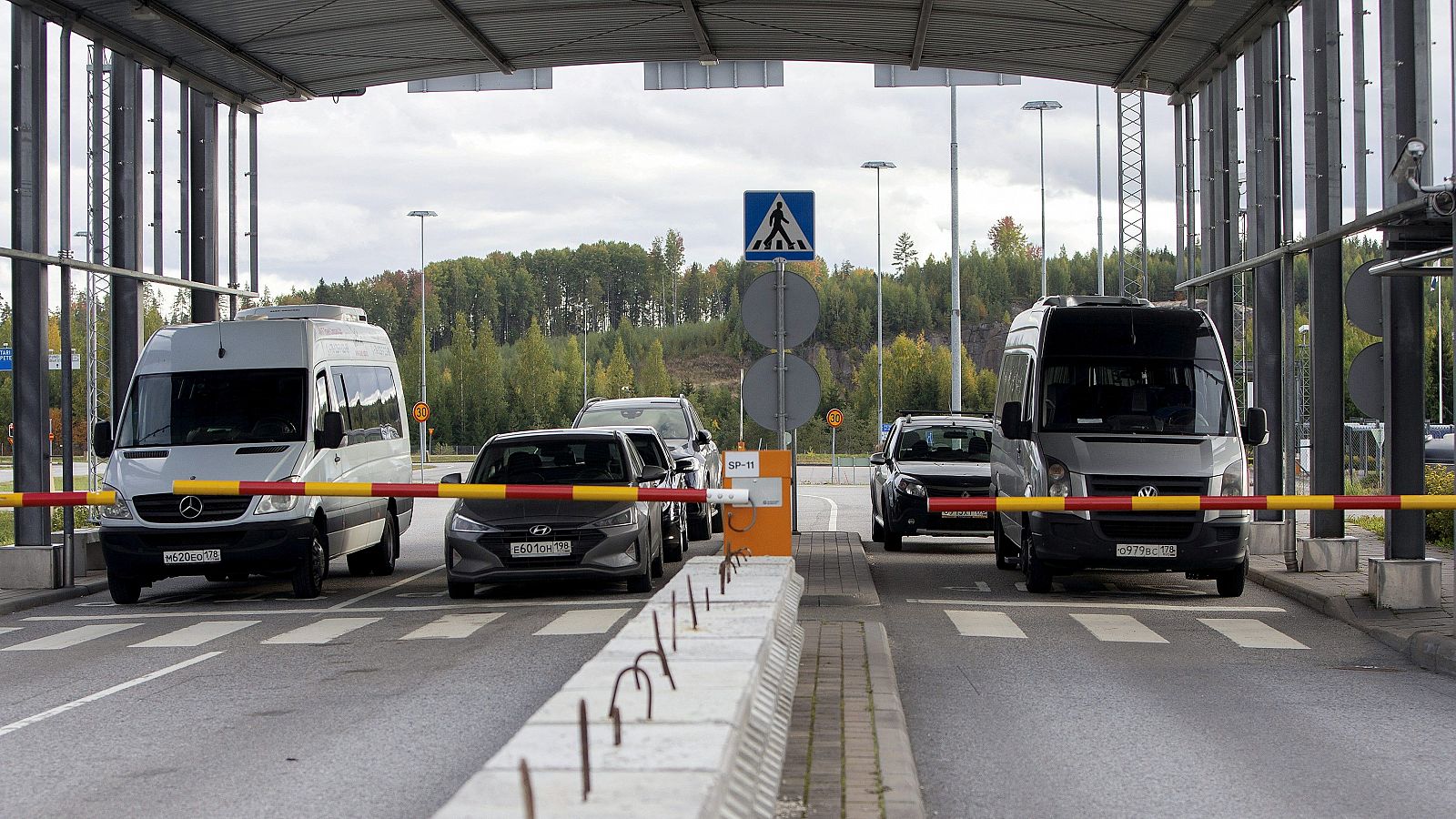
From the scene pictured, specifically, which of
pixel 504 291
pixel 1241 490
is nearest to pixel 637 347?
pixel 504 291

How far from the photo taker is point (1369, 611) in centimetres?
1311

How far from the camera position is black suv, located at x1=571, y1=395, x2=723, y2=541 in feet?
78.0

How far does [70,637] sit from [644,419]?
477 inches

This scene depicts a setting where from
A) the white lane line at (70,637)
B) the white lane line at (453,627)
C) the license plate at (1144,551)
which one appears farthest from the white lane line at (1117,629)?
the white lane line at (70,637)

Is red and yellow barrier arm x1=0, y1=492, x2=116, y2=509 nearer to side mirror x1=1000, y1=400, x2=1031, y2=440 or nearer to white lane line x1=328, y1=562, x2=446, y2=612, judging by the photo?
white lane line x1=328, y1=562, x2=446, y2=612

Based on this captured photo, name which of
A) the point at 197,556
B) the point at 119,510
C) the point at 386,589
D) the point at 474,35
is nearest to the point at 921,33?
the point at 474,35

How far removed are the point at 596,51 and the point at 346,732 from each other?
12.8 meters

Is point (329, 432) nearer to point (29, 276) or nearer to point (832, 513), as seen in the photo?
point (29, 276)

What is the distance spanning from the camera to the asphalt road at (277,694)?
6.65 meters

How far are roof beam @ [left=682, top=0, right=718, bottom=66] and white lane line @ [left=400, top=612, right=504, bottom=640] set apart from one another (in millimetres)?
7250

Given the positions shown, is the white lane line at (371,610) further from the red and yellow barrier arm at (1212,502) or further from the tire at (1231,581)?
the tire at (1231,581)

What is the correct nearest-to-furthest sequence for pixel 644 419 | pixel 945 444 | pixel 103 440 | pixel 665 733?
pixel 665 733 → pixel 103 440 → pixel 945 444 → pixel 644 419

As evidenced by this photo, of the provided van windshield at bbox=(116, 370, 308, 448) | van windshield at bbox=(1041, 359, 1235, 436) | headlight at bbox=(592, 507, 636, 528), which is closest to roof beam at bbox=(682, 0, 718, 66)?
van windshield at bbox=(1041, 359, 1235, 436)

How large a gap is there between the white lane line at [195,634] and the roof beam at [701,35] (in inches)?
316
